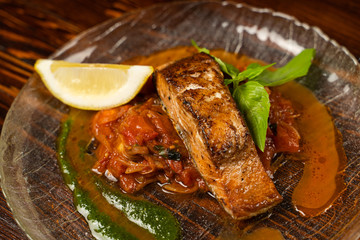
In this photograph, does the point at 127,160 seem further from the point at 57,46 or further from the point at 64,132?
the point at 57,46

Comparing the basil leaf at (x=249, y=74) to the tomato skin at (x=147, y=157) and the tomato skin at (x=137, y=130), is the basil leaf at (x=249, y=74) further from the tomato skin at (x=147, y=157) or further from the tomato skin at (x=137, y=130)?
the tomato skin at (x=137, y=130)

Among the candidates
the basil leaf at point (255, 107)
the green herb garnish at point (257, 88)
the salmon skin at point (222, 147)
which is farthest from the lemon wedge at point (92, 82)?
→ the basil leaf at point (255, 107)

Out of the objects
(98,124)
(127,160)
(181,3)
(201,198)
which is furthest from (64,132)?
(181,3)

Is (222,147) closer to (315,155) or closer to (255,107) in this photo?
(255,107)

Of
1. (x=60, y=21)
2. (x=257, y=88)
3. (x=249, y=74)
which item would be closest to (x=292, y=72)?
(x=249, y=74)

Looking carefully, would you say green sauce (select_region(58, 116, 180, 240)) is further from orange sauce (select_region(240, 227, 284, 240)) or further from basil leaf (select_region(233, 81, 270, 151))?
basil leaf (select_region(233, 81, 270, 151))
